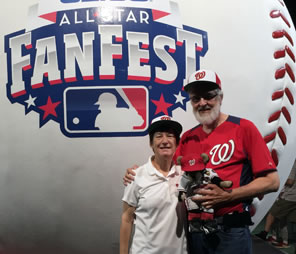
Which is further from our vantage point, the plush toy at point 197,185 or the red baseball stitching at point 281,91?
the red baseball stitching at point 281,91

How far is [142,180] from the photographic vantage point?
1.68 m

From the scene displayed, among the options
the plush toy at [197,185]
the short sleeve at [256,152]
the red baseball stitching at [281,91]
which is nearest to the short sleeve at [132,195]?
the plush toy at [197,185]

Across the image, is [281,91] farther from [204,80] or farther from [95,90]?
[95,90]

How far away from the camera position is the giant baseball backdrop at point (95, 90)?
202 centimetres

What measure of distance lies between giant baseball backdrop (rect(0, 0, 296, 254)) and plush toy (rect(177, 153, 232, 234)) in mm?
524

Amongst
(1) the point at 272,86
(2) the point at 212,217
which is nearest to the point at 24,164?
(2) the point at 212,217

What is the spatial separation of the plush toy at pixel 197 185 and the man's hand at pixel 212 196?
1.0 inches

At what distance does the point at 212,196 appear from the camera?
1.52 metres

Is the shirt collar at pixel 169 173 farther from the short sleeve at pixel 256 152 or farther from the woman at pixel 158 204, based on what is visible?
the short sleeve at pixel 256 152

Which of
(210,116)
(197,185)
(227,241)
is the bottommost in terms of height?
(227,241)

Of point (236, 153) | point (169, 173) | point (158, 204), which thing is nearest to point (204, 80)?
point (236, 153)

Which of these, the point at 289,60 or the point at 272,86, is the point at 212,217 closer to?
the point at 272,86

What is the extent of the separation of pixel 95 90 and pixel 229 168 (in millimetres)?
937

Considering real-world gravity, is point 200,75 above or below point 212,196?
above
